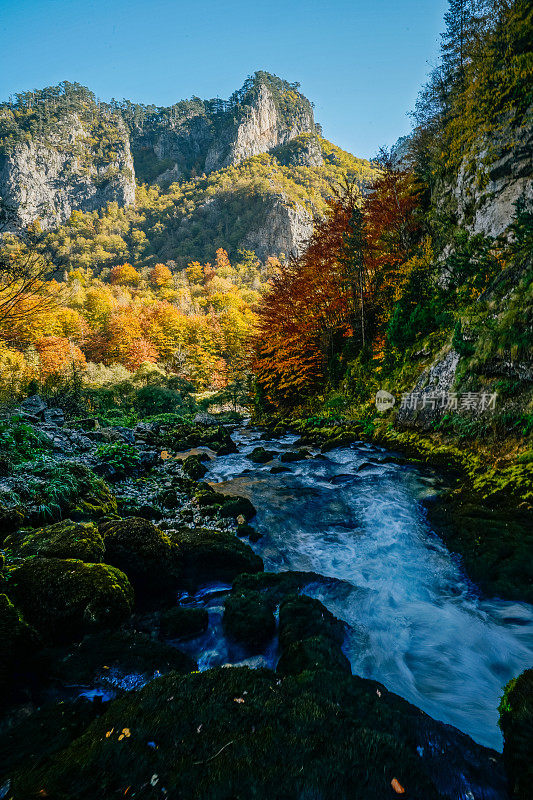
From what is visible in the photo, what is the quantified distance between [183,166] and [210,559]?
14516 centimetres

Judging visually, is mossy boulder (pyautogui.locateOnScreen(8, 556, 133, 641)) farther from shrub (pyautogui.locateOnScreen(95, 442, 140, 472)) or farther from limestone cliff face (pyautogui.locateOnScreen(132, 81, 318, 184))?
limestone cliff face (pyautogui.locateOnScreen(132, 81, 318, 184))

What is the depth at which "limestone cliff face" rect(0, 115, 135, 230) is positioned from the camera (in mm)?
93500

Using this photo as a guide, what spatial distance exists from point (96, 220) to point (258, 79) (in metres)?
79.7

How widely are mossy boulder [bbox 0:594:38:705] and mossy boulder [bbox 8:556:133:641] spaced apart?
18 cm

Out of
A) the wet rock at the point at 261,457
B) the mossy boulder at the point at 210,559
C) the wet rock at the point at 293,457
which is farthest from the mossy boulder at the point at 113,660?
the wet rock at the point at 261,457

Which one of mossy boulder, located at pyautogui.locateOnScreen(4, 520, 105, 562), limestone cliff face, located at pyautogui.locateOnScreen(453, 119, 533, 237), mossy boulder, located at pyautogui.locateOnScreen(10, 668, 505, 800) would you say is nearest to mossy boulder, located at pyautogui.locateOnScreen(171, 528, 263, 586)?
mossy boulder, located at pyautogui.locateOnScreen(4, 520, 105, 562)

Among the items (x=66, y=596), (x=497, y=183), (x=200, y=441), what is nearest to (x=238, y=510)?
(x=66, y=596)

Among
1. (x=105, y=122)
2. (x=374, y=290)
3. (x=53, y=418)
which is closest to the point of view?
(x=53, y=418)

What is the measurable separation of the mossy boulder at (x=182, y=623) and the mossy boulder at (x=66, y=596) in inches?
15.8

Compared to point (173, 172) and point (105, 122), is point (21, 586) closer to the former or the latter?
point (173, 172)

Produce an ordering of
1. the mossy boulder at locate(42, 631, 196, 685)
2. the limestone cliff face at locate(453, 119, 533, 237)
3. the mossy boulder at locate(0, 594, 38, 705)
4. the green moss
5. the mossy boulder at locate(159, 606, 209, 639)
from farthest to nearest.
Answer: the limestone cliff face at locate(453, 119, 533, 237) < the mossy boulder at locate(159, 606, 209, 639) < the mossy boulder at locate(42, 631, 196, 685) < the mossy boulder at locate(0, 594, 38, 705) < the green moss

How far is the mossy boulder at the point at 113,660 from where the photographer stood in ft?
7.48

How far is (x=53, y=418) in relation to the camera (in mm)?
13695

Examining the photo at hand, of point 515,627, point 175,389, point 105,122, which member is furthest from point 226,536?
point 105,122
